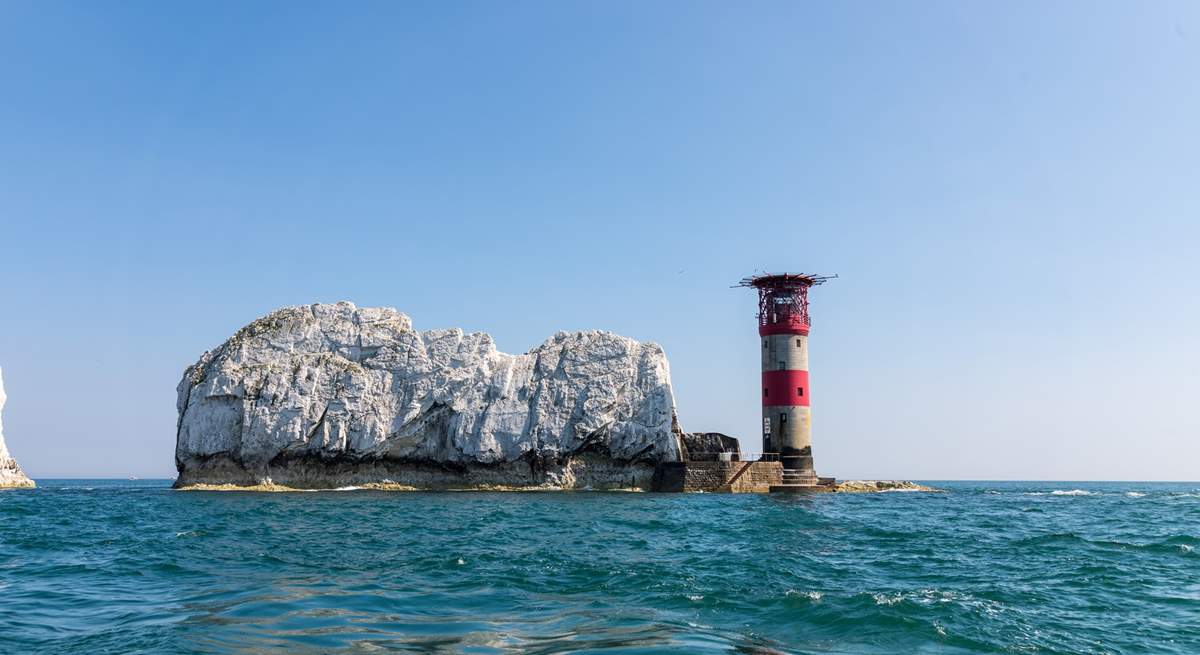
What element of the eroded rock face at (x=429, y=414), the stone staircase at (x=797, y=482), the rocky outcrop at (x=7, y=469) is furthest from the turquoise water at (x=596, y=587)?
the rocky outcrop at (x=7, y=469)

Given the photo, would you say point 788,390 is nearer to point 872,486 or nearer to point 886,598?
point 872,486

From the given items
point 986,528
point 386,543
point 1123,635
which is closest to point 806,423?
point 986,528

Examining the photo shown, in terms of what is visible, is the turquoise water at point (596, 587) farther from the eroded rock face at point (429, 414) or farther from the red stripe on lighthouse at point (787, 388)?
the eroded rock face at point (429, 414)

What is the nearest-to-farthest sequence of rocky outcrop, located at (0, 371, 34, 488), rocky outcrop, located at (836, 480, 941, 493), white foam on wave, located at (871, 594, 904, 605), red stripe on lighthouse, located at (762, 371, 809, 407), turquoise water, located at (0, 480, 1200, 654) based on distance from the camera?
1. turquoise water, located at (0, 480, 1200, 654)
2. white foam on wave, located at (871, 594, 904, 605)
3. red stripe on lighthouse, located at (762, 371, 809, 407)
4. rocky outcrop, located at (836, 480, 941, 493)
5. rocky outcrop, located at (0, 371, 34, 488)

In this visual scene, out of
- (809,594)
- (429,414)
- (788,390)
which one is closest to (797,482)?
(788,390)

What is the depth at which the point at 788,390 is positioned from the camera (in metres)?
55.5

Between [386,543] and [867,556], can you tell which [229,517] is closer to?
[386,543]

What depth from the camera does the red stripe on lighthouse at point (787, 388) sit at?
5550 cm

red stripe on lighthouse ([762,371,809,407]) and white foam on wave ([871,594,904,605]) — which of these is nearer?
white foam on wave ([871,594,904,605])

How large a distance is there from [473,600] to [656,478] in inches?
1715

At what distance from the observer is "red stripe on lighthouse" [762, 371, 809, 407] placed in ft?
182

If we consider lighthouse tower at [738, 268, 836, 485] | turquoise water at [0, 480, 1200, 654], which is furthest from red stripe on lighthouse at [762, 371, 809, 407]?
turquoise water at [0, 480, 1200, 654]

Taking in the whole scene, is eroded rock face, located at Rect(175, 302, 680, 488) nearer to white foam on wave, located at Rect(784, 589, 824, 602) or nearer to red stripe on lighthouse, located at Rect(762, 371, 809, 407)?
red stripe on lighthouse, located at Rect(762, 371, 809, 407)

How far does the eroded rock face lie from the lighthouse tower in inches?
269
